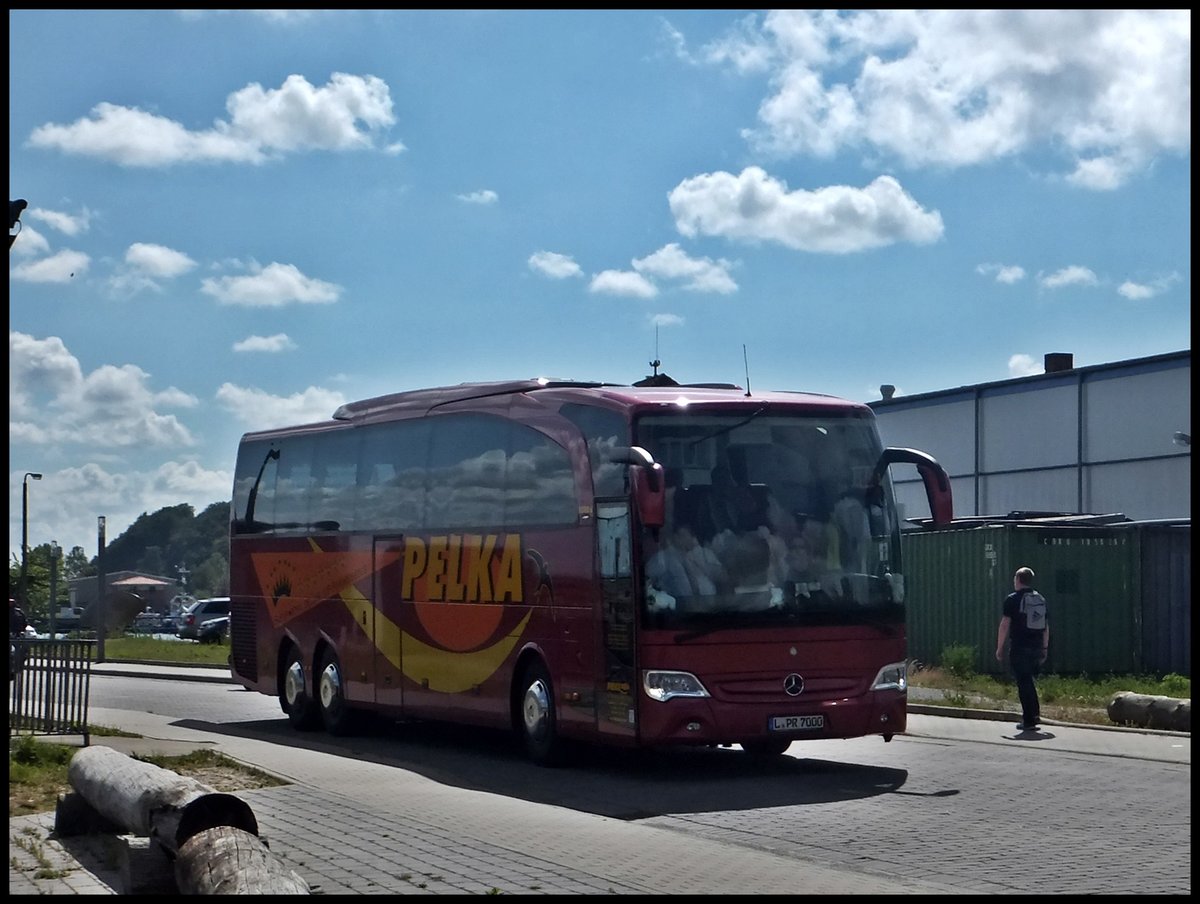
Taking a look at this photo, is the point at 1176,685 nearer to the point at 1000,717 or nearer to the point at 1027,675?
the point at 1000,717

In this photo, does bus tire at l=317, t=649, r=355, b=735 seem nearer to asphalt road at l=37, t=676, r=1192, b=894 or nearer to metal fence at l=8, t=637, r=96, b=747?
asphalt road at l=37, t=676, r=1192, b=894

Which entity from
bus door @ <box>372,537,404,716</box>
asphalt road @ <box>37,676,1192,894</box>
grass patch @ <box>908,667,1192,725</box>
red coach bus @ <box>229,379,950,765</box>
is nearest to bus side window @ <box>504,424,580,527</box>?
red coach bus @ <box>229,379,950,765</box>

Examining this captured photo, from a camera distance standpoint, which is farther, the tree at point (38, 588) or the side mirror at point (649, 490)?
the tree at point (38, 588)

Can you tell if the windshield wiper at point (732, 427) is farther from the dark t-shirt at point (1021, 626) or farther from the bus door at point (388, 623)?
the dark t-shirt at point (1021, 626)

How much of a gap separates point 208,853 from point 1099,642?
79.9 feet

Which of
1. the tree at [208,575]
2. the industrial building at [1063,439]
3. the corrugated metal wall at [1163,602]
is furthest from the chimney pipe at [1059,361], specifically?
the tree at [208,575]

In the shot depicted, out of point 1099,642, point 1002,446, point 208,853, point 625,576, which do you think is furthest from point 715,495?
point 1002,446

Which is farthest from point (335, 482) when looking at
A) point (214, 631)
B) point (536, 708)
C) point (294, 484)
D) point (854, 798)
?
point (214, 631)

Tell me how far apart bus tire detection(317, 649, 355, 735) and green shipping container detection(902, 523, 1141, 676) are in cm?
1253

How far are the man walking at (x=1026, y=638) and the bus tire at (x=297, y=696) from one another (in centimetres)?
A: 811

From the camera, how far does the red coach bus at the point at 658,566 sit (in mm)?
14844

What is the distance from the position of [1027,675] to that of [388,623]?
7205 mm

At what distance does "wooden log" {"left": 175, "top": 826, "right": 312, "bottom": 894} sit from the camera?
7.80 m

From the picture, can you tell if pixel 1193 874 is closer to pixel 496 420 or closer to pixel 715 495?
pixel 715 495
